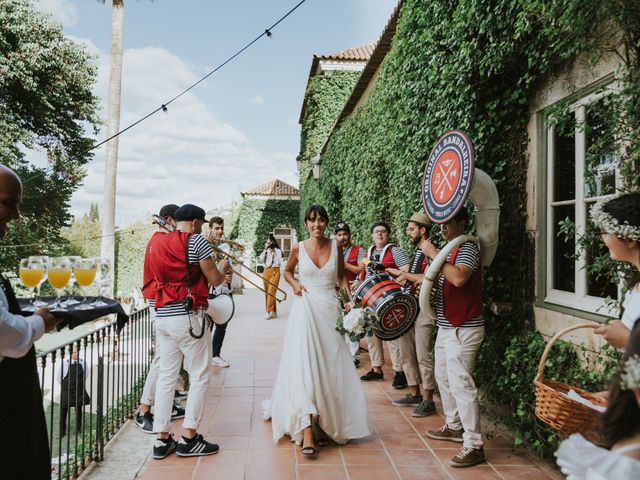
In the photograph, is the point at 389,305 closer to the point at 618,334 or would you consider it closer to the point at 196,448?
the point at 196,448

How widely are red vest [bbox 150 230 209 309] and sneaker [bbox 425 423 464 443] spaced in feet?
7.62

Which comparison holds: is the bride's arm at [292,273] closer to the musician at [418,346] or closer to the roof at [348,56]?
the musician at [418,346]

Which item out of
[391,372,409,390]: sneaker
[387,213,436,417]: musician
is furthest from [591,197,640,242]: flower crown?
[391,372,409,390]: sneaker

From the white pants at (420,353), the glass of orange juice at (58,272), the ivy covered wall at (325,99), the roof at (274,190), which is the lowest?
the white pants at (420,353)

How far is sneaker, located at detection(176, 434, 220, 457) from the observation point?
4.07 meters

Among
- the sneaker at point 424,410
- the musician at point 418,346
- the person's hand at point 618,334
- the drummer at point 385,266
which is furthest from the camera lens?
the drummer at point 385,266

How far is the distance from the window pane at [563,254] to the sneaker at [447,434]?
1.51 m

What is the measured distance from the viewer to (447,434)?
14.4 feet

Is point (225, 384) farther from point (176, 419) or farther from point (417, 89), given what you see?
point (417, 89)

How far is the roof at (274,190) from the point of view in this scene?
3259 centimetres

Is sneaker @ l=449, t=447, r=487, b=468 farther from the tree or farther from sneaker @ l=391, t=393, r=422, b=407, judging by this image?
the tree

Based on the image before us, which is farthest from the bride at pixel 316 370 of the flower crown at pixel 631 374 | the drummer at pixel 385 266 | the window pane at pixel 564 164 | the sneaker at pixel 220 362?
the flower crown at pixel 631 374

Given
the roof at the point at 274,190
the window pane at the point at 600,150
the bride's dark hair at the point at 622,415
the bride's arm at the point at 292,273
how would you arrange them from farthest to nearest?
the roof at the point at 274,190
the bride's arm at the point at 292,273
the window pane at the point at 600,150
the bride's dark hair at the point at 622,415

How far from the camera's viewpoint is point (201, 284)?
4.15 metres
